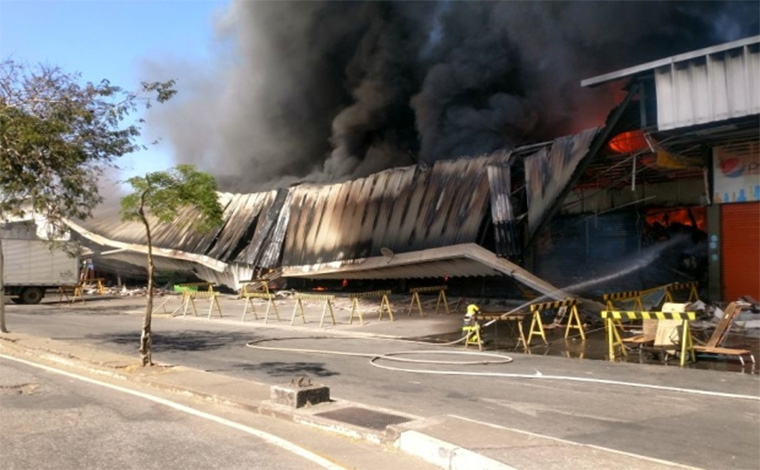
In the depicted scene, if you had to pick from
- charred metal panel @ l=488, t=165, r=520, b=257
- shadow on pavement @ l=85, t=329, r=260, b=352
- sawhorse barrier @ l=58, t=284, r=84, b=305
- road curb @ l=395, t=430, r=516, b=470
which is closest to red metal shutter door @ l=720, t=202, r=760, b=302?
charred metal panel @ l=488, t=165, r=520, b=257

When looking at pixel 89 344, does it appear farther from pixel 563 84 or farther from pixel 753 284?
pixel 563 84

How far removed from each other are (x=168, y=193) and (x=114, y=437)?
4.97 meters

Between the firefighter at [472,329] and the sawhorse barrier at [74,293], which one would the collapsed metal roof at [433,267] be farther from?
the sawhorse barrier at [74,293]

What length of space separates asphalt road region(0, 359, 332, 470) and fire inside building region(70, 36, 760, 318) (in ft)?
38.4

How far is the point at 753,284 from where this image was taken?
54.0 feet

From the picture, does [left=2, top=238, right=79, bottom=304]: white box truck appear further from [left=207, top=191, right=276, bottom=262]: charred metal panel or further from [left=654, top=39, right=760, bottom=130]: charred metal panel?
[left=654, top=39, right=760, bottom=130]: charred metal panel

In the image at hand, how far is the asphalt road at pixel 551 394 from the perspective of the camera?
5.73 metres

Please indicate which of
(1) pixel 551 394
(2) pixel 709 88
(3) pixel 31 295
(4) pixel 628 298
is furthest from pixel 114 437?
(3) pixel 31 295

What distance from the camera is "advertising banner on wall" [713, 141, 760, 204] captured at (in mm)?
16375

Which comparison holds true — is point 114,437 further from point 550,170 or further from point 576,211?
point 576,211

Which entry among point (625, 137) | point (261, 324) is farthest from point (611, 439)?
point (625, 137)

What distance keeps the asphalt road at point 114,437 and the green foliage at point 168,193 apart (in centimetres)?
316

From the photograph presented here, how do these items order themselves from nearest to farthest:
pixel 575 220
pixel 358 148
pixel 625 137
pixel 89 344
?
pixel 89 344 < pixel 625 137 < pixel 575 220 < pixel 358 148

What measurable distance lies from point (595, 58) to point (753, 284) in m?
15.1
